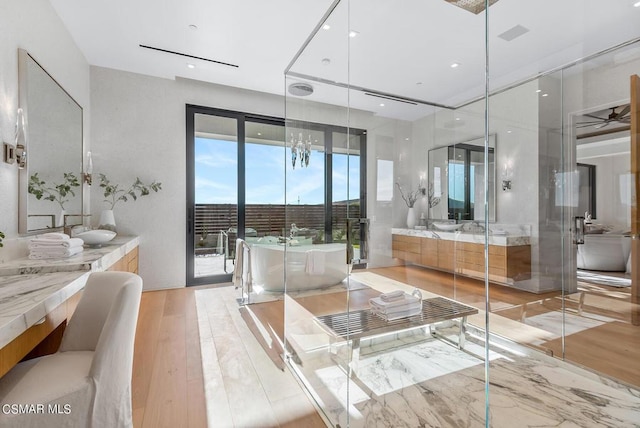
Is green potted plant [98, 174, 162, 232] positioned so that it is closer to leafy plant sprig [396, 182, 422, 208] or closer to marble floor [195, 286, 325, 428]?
marble floor [195, 286, 325, 428]

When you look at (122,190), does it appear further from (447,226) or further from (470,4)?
(470,4)

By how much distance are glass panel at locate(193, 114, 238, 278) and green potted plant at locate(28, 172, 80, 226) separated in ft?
5.04

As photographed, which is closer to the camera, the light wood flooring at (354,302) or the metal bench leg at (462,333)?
the light wood flooring at (354,302)

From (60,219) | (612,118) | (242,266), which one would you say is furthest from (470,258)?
(60,219)

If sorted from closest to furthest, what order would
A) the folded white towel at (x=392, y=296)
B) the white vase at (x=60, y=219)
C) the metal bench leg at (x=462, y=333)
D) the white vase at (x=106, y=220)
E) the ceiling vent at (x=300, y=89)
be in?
the folded white towel at (x=392, y=296) < the metal bench leg at (x=462, y=333) < the ceiling vent at (x=300, y=89) < the white vase at (x=60, y=219) < the white vase at (x=106, y=220)

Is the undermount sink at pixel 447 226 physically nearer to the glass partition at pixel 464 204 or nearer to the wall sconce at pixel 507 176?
the glass partition at pixel 464 204

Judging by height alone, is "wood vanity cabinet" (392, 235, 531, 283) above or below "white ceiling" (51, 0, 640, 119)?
below

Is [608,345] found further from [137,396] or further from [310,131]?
[137,396]

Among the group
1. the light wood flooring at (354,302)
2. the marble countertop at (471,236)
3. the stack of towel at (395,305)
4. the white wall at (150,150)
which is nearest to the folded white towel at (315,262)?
the light wood flooring at (354,302)

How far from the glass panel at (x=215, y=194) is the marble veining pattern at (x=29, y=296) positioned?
2.69 meters

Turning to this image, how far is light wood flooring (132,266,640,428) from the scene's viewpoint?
165 cm

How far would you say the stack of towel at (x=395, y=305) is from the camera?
2133mm

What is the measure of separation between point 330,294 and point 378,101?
165cm

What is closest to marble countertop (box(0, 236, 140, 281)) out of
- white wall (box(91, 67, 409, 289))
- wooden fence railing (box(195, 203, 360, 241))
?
white wall (box(91, 67, 409, 289))
